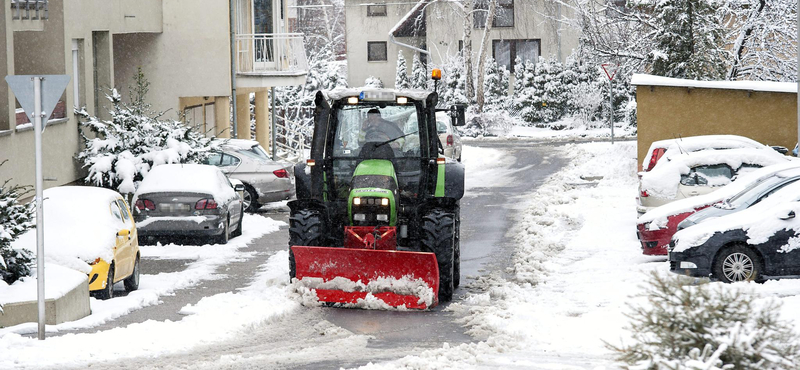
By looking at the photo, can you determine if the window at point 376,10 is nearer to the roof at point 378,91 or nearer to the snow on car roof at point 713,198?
the snow on car roof at point 713,198

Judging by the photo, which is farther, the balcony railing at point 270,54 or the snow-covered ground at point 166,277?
the balcony railing at point 270,54

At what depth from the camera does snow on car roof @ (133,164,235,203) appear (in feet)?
57.6

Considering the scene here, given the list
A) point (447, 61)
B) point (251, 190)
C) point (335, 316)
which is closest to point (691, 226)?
point (335, 316)

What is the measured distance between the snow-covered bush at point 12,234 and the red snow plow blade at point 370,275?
2834mm

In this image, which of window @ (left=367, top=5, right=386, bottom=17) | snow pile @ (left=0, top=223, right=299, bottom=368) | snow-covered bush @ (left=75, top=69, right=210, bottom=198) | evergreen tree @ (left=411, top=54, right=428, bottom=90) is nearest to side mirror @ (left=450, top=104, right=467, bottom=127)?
snow pile @ (left=0, top=223, right=299, bottom=368)

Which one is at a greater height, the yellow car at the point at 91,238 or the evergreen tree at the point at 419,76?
the evergreen tree at the point at 419,76

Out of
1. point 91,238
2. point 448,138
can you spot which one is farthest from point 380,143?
point 448,138

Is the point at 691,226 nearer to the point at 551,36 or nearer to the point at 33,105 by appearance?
the point at 33,105

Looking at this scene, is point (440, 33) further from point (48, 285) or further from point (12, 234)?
point (48, 285)

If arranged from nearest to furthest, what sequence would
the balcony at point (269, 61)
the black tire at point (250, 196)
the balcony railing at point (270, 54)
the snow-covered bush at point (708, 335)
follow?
the snow-covered bush at point (708, 335)
the black tire at point (250, 196)
the balcony at point (269, 61)
the balcony railing at point (270, 54)

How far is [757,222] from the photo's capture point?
12.8 m

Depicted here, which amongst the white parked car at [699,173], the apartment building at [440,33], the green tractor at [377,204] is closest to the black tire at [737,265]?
the green tractor at [377,204]

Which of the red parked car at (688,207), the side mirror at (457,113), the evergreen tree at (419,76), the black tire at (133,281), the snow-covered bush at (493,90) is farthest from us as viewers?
the evergreen tree at (419,76)

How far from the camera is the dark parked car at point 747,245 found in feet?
41.2
